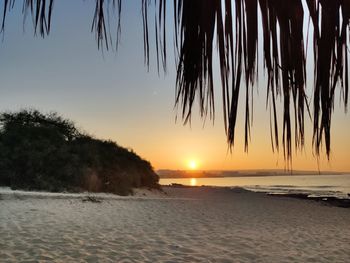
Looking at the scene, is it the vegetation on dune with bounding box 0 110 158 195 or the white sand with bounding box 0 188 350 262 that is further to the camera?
the vegetation on dune with bounding box 0 110 158 195

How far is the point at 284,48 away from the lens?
92 centimetres

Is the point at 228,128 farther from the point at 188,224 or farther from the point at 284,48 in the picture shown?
the point at 188,224

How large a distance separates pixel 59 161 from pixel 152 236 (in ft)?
46.6

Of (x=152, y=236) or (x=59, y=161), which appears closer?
(x=152, y=236)

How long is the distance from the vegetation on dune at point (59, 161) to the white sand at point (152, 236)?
5.93m

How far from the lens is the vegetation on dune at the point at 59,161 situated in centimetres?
2139

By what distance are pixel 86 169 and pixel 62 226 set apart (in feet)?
40.3

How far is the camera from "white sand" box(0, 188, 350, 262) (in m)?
8.11

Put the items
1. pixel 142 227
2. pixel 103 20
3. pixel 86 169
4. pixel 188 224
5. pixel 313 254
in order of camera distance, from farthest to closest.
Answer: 1. pixel 86 169
2. pixel 188 224
3. pixel 142 227
4. pixel 313 254
5. pixel 103 20

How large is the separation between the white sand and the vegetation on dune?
5934 mm

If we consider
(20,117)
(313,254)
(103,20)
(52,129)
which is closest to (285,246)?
(313,254)

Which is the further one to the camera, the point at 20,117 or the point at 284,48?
the point at 20,117

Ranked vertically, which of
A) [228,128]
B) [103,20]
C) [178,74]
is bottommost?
[228,128]

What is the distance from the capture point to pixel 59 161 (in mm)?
23391
